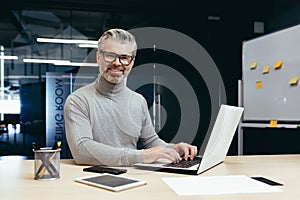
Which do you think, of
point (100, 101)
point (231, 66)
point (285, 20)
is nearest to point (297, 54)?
point (285, 20)

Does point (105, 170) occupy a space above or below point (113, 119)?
below

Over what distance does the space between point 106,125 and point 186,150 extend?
1.26 feet

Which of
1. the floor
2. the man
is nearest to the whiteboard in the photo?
the man

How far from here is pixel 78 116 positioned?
1.39 metres

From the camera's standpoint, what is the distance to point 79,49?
4383 mm

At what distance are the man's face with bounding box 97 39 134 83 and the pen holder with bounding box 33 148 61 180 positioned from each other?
1.71ft

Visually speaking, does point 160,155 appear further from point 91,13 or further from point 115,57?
point 91,13

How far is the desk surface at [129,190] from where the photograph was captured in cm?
86

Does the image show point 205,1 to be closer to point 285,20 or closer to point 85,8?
point 285,20

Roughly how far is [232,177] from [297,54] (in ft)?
6.89

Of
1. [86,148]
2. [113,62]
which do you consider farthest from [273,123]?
[86,148]

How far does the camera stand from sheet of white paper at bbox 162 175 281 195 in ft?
2.99

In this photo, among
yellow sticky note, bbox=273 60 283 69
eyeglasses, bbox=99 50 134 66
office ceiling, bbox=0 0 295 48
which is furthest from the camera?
office ceiling, bbox=0 0 295 48

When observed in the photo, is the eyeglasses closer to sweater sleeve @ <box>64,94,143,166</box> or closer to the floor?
sweater sleeve @ <box>64,94,143,166</box>
